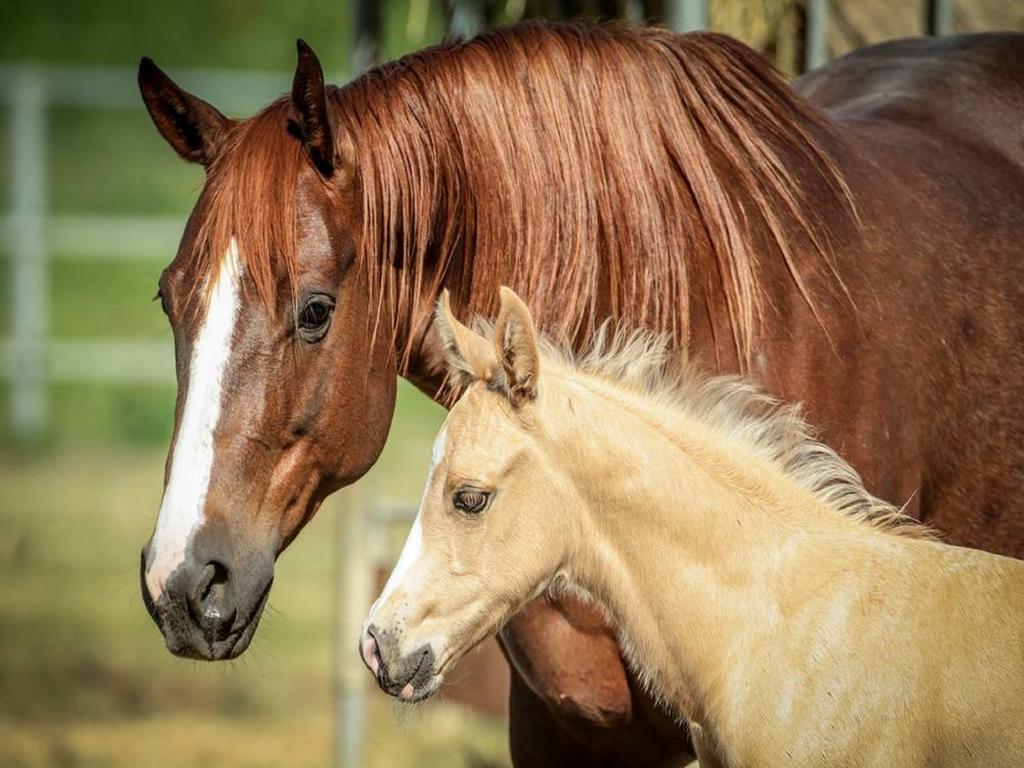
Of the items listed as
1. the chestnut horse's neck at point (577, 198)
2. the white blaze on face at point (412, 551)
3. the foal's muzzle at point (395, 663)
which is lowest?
the foal's muzzle at point (395, 663)

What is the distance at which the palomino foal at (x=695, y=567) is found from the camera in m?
2.28

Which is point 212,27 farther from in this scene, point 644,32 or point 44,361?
point 644,32

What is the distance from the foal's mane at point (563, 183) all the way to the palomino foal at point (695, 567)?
0.73 feet

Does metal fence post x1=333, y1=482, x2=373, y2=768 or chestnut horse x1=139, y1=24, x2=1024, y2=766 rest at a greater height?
chestnut horse x1=139, y1=24, x2=1024, y2=766

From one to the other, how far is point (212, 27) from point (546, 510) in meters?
20.3

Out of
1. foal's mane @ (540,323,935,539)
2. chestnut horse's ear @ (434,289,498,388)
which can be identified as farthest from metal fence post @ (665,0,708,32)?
chestnut horse's ear @ (434,289,498,388)

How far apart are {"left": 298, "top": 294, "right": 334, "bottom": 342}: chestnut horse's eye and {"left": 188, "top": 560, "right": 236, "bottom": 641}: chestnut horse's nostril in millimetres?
422

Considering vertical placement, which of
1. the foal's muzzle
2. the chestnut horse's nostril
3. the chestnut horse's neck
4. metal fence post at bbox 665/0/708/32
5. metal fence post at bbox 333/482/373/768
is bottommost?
metal fence post at bbox 333/482/373/768

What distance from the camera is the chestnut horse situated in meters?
2.46

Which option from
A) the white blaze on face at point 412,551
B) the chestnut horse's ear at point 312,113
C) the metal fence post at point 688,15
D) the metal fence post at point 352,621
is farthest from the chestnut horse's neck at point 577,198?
the metal fence post at point 352,621

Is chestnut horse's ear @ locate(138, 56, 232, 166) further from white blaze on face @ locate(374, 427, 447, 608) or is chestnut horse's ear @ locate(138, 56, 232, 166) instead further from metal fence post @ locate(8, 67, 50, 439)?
metal fence post @ locate(8, 67, 50, 439)

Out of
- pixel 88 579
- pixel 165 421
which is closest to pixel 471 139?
pixel 88 579

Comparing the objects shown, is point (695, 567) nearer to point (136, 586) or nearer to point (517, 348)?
point (517, 348)

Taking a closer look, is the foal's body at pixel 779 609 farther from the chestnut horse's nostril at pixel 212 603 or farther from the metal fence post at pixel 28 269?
the metal fence post at pixel 28 269
